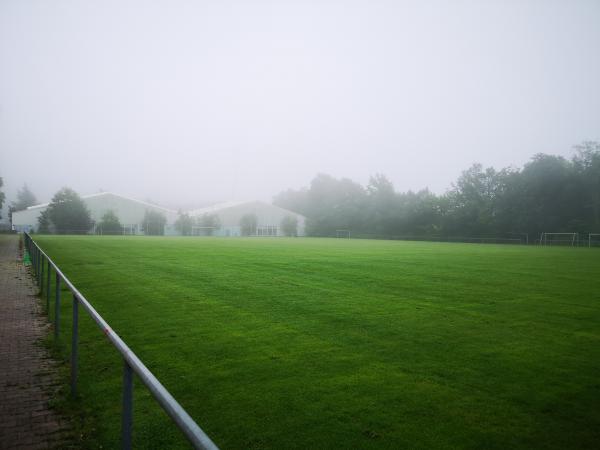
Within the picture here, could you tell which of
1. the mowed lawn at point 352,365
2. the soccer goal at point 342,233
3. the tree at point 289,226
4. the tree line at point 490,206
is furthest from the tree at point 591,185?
the mowed lawn at point 352,365

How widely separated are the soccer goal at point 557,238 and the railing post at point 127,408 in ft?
236

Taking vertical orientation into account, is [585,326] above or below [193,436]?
below

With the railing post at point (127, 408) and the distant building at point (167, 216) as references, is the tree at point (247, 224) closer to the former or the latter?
the distant building at point (167, 216)

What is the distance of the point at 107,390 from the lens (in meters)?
5.59

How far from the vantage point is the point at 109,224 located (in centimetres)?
8525

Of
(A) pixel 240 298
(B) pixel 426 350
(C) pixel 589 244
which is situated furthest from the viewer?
(C) pixel 589 244

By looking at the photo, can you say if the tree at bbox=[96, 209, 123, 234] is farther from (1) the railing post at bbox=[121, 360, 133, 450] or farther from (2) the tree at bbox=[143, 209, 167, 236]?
(1) the railing post at bbox=[121, 360, 133, 450]

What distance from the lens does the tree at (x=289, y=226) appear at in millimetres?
98250

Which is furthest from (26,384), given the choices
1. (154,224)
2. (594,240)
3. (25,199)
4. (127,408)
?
(25,199)

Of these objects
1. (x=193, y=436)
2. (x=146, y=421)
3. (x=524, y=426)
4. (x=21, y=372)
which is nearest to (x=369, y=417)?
(x=524, y=426)

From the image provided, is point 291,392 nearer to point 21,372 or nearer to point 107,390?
point 107,390

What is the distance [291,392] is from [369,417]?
1119 millimetres

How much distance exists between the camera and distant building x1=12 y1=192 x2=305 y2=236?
89.8 metres

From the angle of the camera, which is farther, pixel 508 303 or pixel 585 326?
pixel 508 303
